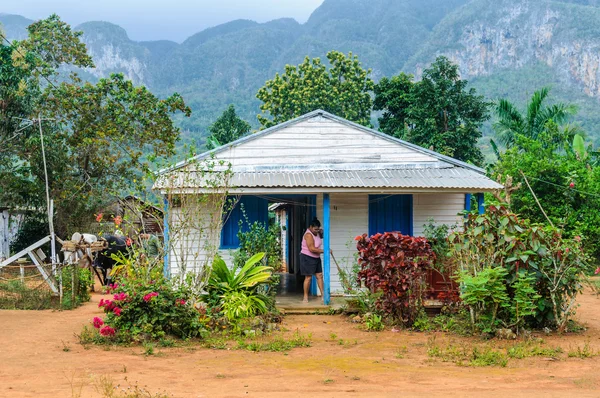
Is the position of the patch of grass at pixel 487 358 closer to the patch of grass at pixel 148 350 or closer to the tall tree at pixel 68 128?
the patch of grass at pixel 148 350

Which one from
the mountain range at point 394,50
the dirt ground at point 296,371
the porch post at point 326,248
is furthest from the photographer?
the mountain range at point 394,50

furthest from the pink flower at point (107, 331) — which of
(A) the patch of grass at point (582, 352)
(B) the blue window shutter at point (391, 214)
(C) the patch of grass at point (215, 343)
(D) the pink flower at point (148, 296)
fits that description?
(B) the blue window shutter at point (391, 214)

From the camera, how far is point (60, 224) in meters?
23.2

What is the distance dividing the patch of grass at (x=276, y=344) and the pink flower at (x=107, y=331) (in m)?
Result: 1.78

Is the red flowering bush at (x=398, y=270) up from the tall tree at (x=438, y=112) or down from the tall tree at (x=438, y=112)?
down

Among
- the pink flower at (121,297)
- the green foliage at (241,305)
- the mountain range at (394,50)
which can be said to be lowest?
the green foliage at (241,305)

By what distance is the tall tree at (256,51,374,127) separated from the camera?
34.0 metres

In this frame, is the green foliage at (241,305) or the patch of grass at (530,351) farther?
the green foliage at (241,305)

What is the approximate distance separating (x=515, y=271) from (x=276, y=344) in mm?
3654

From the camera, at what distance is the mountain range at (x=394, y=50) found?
72.7 metres

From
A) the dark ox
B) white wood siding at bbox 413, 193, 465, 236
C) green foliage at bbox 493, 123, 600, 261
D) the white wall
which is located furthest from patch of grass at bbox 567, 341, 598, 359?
green foliage at bbox 493, 123, 600, 261

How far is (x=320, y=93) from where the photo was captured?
1345 inches

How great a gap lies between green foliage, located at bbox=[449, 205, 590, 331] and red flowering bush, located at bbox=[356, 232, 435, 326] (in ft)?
1.92

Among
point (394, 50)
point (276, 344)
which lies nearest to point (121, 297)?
point (276, 344)
